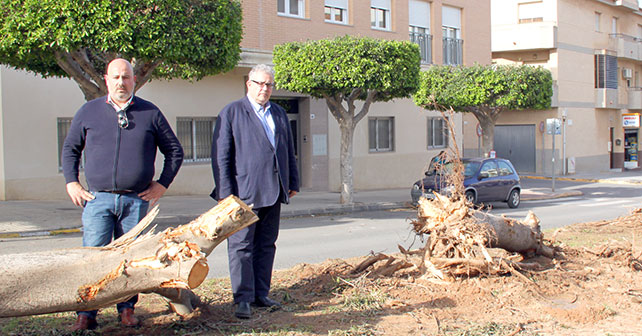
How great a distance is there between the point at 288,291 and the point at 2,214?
368 inches

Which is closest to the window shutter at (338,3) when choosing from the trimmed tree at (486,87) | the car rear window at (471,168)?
the trimmed tree at (486,87)

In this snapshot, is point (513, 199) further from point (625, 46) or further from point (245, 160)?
point (625, 46)

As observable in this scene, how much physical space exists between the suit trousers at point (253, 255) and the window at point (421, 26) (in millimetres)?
19346

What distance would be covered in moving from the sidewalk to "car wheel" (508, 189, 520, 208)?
277 cm

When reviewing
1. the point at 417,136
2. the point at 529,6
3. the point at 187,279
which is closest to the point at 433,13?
the point at 417,136

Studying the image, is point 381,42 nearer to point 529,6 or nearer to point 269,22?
point 269,22

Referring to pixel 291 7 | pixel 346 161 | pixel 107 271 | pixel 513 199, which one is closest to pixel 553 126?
pixel 513 199

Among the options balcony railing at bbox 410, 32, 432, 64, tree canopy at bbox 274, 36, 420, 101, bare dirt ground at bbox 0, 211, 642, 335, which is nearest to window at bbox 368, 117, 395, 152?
balcony railing at bbox 410, 32, 432, 64

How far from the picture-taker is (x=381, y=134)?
22859mm

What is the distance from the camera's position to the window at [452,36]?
24422 mm

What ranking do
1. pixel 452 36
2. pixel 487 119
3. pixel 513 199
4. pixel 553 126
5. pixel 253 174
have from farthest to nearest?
pixel 452 36
pixel 487 119
pixel 553 126
pixel 513 199
pixel 253 174

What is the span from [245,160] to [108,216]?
1.04 metres

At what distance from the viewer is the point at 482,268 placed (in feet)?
16.8

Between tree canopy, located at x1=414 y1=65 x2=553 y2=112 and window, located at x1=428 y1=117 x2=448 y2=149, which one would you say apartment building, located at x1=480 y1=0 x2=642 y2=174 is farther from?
tree canopy, located at x1=414 y1=65 x2=553 y2=112
